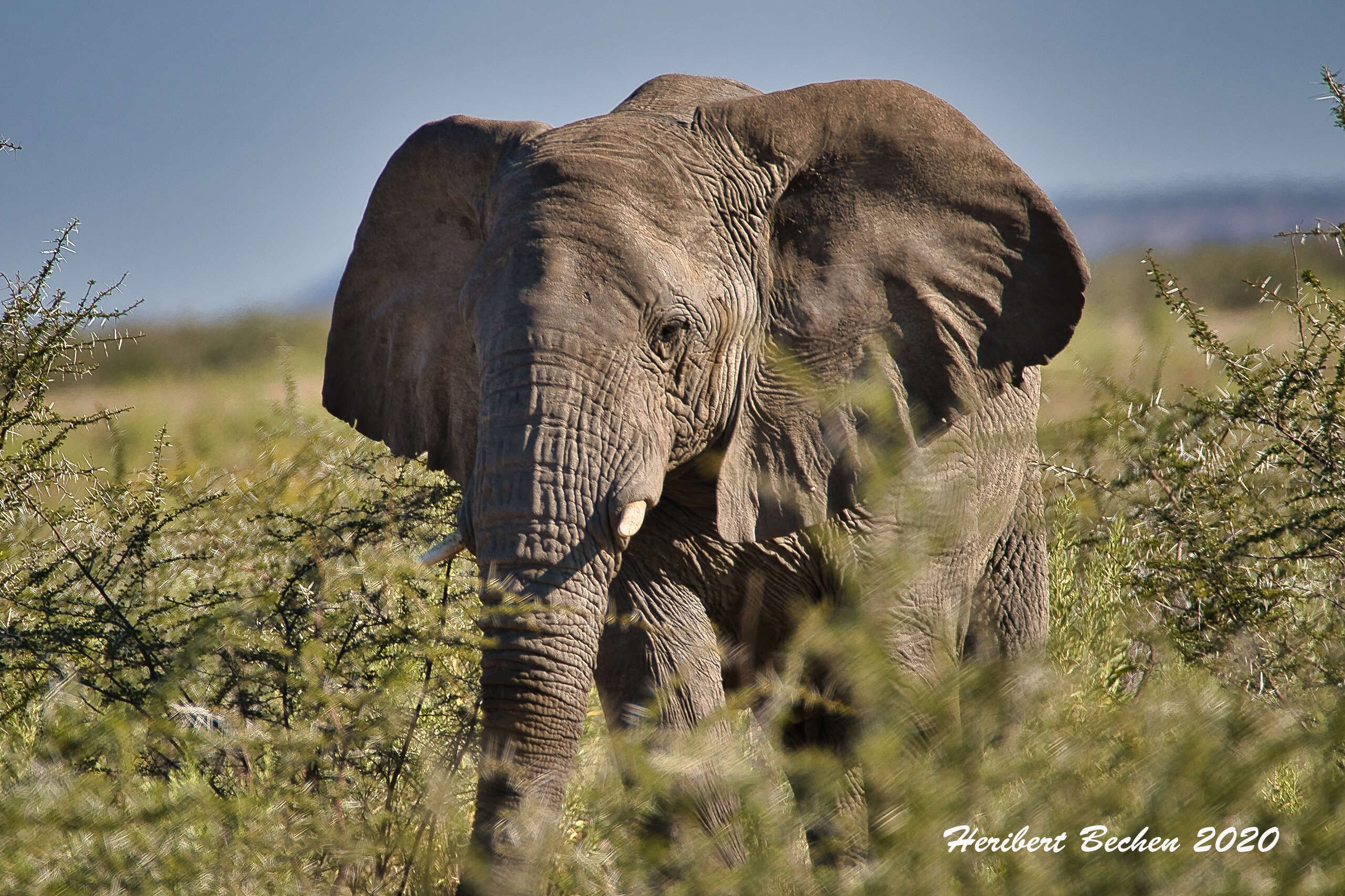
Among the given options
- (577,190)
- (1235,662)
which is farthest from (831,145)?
(1235,662)

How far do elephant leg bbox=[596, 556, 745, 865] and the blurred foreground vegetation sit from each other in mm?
129

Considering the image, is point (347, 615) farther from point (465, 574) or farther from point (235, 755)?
point (465, 574)

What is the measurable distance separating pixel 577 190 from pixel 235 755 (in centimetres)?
186

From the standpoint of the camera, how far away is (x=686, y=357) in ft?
11.4

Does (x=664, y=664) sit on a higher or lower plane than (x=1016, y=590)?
higher

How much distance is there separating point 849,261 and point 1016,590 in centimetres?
175

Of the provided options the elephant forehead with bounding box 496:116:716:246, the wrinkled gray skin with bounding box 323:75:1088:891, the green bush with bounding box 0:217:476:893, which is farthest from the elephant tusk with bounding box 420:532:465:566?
the elephant forehead with bounding box 496:116:716:246

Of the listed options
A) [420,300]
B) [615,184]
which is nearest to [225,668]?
[420,300]

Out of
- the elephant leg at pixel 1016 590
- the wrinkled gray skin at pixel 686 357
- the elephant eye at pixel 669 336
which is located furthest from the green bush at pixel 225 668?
the elephant leg at pixel 1016 590

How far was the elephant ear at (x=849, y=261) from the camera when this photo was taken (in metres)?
3.72

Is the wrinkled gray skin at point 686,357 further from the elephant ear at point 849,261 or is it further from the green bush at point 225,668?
the green bush at point 225,668

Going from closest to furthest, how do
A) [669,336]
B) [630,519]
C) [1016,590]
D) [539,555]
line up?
[539,555] < [630,519] < [669,336] < [1016,590]

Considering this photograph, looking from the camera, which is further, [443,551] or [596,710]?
[596,710]

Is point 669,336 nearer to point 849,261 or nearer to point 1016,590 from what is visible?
point 849,261
